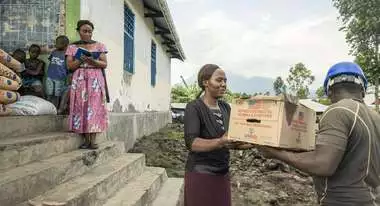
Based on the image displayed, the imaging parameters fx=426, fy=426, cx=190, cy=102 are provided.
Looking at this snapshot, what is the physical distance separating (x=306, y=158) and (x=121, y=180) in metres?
3.06

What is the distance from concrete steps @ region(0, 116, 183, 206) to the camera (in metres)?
3.31

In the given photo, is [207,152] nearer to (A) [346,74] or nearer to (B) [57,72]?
(A) [346,74]

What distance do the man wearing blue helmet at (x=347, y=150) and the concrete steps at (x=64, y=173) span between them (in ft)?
6.47

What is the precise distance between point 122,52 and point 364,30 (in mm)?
16246

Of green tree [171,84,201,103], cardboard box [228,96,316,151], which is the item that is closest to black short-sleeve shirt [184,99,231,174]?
cardboard box [228,96,316,151]

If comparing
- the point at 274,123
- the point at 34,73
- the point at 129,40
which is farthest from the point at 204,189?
the point at 129,40

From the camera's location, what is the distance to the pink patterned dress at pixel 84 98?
16.2 ft

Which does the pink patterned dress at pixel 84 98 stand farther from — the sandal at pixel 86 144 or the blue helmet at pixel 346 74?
the blue helmet at pixel 346 74

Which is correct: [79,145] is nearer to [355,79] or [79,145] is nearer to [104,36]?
[104,36]

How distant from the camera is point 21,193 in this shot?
126 inches

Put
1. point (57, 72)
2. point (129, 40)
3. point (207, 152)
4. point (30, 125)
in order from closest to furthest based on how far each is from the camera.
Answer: point (207, 152) < point (30, 125) < point (57, 72) < point (129, 40)

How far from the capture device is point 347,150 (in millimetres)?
2211

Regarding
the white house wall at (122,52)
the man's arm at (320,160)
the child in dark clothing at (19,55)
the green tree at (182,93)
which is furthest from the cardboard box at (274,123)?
the green tree at (182,93)

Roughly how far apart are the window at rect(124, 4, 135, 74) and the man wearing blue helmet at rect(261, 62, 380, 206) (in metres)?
7.20
